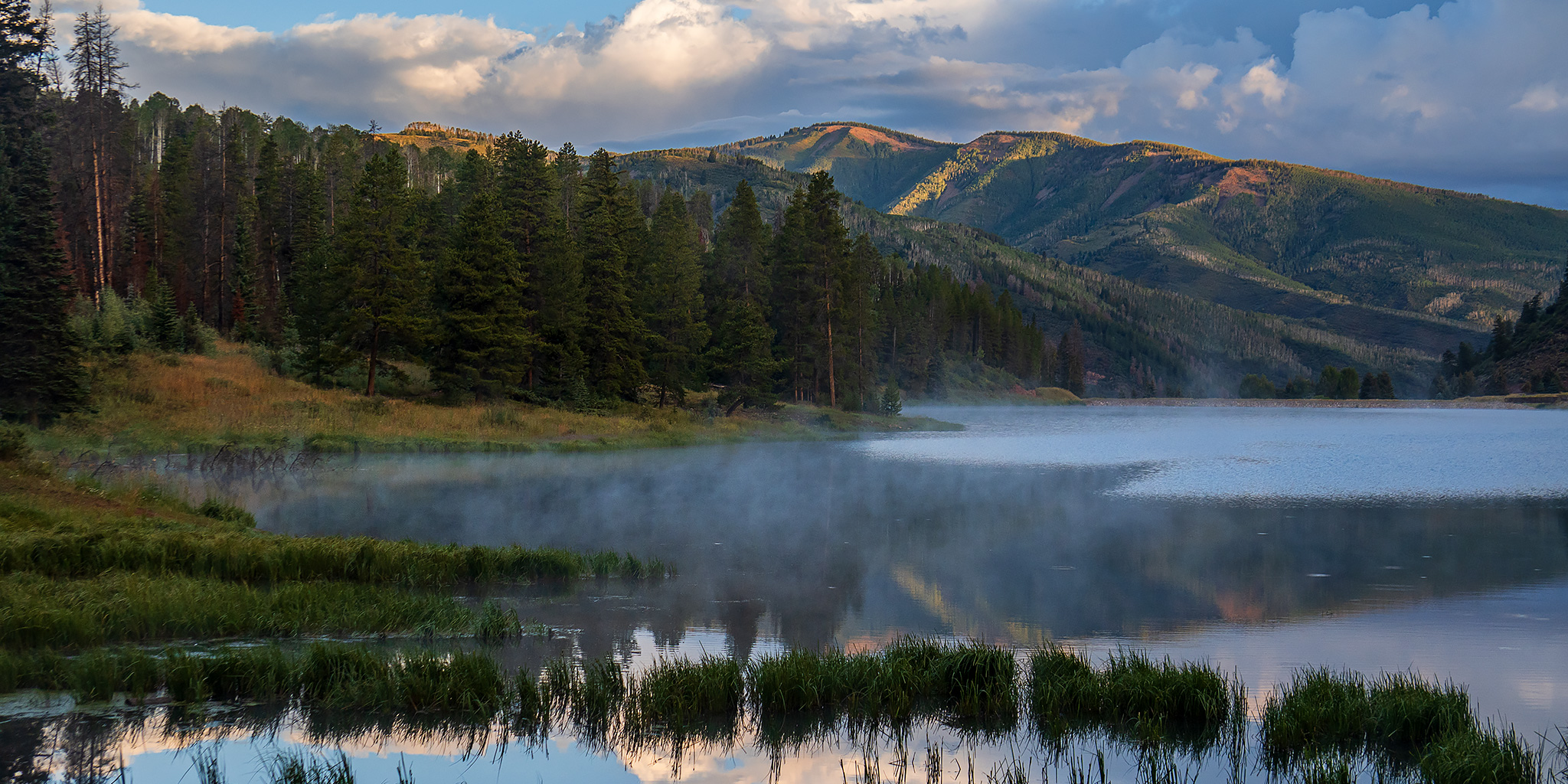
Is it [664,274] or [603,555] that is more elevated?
[664,274]

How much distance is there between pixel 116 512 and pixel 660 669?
12.4m

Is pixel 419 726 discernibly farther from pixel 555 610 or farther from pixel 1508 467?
pixel 1508 467

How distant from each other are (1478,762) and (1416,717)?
1.30 meters

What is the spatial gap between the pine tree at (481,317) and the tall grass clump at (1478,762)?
4715 cm

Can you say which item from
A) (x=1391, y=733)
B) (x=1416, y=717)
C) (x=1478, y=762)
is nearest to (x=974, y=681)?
(x=1391, y=733)

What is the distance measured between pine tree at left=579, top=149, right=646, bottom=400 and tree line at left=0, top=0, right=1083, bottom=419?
0.16 metres

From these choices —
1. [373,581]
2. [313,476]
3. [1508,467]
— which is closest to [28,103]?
[313,476]

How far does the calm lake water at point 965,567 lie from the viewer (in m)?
8.66

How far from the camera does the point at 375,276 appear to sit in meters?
49.7

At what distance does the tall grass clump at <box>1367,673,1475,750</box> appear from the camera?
29.0 feet

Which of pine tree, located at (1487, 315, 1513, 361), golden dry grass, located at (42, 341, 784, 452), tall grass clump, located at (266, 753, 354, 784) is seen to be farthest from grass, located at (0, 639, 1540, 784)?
pine tree, located at (1487, 315, 1513, 361)

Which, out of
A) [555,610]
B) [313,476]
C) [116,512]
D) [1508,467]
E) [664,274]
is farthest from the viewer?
[664,274]

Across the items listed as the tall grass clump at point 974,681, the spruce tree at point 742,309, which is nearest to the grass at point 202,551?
the tall grass clump at point 974,681

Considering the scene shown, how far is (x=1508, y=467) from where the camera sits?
1641 inches
